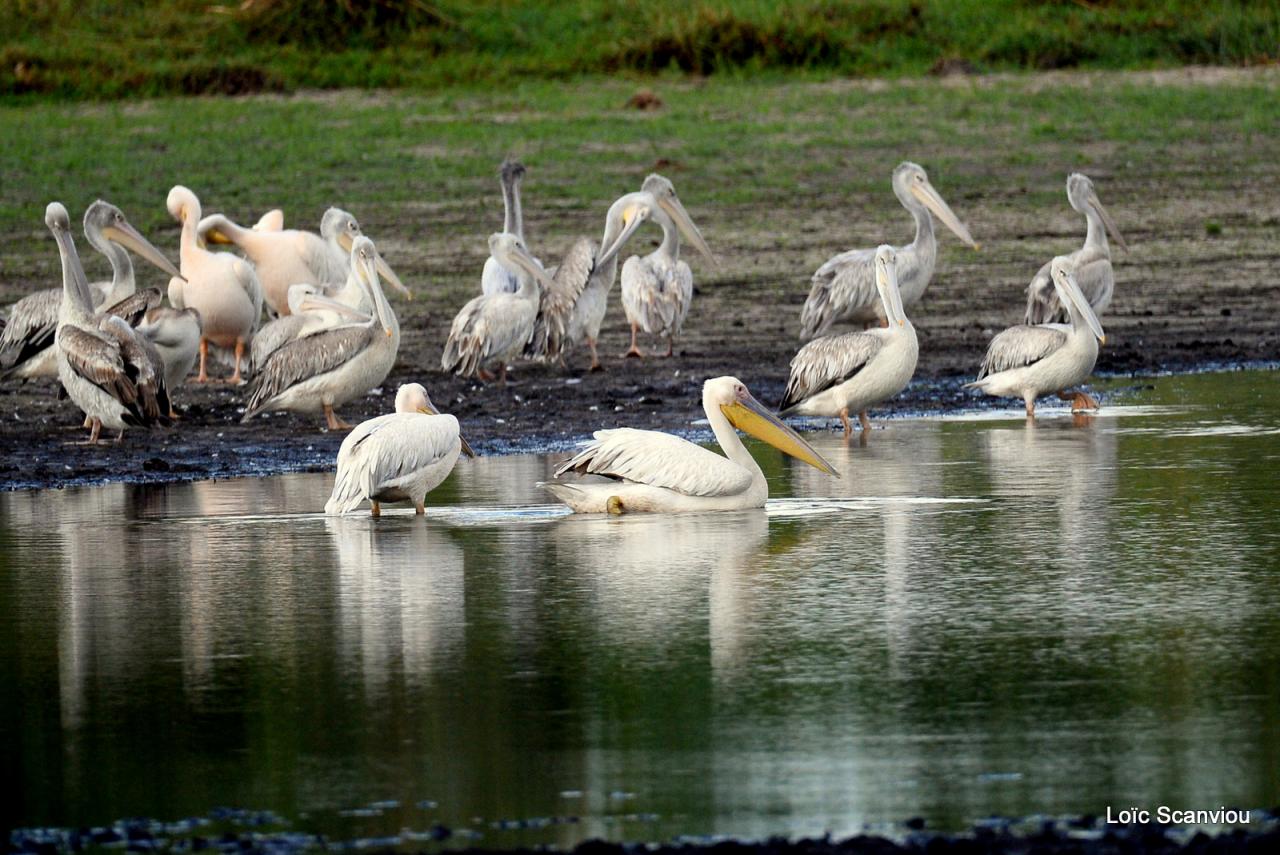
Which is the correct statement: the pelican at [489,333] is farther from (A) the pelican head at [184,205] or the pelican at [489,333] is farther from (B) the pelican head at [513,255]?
(A) the pelican head at [184,205]

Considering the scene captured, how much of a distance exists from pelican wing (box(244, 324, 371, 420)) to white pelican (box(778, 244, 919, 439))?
2128mm

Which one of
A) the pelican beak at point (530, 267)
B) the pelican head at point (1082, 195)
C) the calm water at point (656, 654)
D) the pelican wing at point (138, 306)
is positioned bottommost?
the calm water at point (656, 654)

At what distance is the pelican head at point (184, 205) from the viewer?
1433 centimetres

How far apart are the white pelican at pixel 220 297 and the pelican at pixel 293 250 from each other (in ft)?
2.63

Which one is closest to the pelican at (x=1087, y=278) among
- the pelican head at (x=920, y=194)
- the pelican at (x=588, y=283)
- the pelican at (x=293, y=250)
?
the pelican head at (x=920, y=194)

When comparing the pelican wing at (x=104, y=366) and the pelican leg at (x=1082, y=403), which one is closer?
the pelican wing at (x=104, y=366)

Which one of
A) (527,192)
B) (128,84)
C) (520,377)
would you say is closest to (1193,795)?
(520,377)

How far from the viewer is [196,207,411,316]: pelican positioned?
14.4 m

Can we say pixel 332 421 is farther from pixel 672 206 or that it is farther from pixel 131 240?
pixel 672 206

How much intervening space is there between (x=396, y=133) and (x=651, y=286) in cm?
788

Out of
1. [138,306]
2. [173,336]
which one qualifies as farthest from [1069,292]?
[138,306]

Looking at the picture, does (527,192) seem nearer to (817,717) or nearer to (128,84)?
(128,84)

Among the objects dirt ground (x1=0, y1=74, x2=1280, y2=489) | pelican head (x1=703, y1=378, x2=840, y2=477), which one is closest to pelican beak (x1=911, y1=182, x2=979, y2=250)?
dirt ground (x1=0, y1=74, x2=1280, y2=489)

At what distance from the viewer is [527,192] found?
18.9 meters
